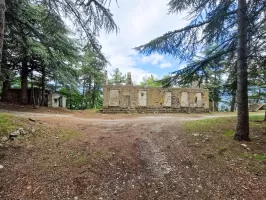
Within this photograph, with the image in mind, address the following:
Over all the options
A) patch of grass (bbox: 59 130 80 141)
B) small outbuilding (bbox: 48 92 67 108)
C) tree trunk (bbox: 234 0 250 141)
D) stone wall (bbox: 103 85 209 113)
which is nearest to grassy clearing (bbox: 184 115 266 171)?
tree trunk (bbox: 234 0 250 141)

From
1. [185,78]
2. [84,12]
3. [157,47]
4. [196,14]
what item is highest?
[196,14]

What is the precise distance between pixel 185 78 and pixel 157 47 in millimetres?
1436

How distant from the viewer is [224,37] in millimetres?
6746

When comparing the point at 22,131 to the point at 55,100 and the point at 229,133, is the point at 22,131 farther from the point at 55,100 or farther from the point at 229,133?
the point at 55,100

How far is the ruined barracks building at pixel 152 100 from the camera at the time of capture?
59.0ft

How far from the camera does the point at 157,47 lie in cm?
682

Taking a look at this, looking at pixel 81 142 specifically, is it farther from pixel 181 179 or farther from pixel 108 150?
pixel 181 179

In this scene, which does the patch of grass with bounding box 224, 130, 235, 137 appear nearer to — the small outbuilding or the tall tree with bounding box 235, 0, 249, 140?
the tall tree with bounding box 235, 0, 249, 140

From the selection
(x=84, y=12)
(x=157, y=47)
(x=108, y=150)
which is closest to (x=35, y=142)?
(x=108, y=150)

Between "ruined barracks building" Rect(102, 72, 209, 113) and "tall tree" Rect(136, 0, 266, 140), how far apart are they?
11.3 m

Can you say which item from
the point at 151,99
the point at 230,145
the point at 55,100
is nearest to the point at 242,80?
the point at 230,145

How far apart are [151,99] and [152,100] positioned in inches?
Result: 5.3

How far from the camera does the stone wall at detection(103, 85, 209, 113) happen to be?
18.0m

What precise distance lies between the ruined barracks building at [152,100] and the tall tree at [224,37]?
11323mm
